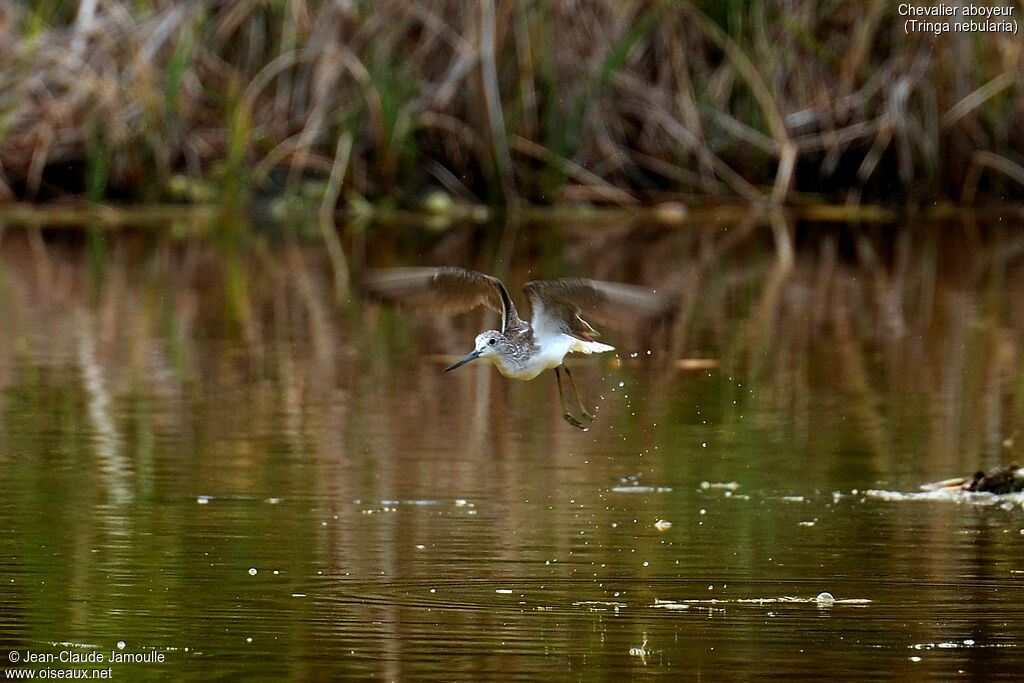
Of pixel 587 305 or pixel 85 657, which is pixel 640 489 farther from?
pixel 85 657

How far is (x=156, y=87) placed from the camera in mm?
13891

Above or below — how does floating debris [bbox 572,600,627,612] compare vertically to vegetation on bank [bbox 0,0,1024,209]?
below

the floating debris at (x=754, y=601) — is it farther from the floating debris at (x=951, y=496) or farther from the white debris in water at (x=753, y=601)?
the floating debris at (x=951, y=496)

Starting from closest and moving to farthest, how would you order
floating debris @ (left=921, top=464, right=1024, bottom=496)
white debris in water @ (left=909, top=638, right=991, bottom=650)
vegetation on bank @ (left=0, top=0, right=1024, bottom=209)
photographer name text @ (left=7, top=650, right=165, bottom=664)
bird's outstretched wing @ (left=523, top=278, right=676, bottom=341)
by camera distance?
1. photographer name text @ (left=7, top=650, right=165, bottom=664)
2. white debris in water @ (left=909, top=638, right=991, bottom=650)
3. bird's outstretched wing @ (left=523, top=278, right=676, bottom=341)
4. floating debris @ (left=921, top=464, right=1024, bottom=496)
5. vegetation on bank @ (left=0, top=0, right=1024, bottom=209)

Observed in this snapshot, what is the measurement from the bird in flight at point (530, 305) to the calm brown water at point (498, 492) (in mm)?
395

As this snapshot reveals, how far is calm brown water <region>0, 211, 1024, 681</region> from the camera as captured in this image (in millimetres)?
3957

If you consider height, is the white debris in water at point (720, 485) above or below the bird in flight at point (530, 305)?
below

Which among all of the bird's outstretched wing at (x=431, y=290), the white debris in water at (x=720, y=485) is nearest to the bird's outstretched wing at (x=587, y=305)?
the bird's outstretched wing at (x=431, y=290)

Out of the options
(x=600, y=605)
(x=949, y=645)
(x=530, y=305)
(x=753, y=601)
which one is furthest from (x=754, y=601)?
(x=530, y=305)

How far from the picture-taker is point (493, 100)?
44.5ft

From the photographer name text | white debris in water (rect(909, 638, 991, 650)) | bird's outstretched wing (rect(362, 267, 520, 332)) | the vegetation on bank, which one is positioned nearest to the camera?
the photographer name text

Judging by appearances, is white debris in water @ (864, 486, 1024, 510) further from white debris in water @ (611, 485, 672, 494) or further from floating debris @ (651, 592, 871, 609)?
floating debris @ (651, 592, 871, 609)

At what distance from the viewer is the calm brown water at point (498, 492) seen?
3.96 meters

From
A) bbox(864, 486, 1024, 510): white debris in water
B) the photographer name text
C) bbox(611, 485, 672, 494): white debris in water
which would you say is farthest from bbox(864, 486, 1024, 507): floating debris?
the photographer name text
